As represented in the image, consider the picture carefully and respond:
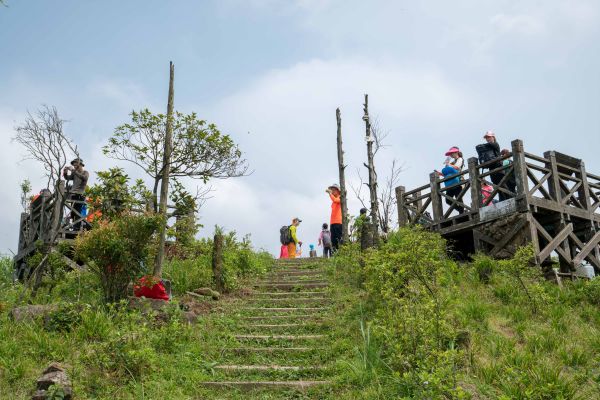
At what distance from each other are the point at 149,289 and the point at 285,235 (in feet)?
32.3

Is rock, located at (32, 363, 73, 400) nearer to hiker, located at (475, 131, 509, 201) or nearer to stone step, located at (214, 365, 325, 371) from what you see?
stone step, located at (214, 365, 325, 371)

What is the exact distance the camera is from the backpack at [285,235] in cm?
1925

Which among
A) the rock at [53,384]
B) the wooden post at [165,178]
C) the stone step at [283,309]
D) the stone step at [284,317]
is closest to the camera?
the rock at [53,384]

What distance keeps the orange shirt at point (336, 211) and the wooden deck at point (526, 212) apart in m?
3.16

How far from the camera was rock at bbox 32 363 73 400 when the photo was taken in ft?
20.2

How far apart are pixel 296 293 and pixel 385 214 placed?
5656 mm

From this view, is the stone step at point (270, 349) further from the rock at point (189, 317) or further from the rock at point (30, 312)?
the rock at point (30, 312)

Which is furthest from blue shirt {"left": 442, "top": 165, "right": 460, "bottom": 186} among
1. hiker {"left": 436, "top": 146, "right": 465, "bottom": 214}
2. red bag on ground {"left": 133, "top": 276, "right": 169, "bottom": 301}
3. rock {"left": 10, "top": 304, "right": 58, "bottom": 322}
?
rock {"left": 10, "top": 304, "right": 58, "bottom": 322}

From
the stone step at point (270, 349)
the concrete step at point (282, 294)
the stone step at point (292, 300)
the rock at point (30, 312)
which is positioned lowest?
the stone step at point (270, 349)

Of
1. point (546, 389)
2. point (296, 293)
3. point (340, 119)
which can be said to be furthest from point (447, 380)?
point (340, 119)

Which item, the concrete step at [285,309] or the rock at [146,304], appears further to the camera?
the concrete step at [285,309]

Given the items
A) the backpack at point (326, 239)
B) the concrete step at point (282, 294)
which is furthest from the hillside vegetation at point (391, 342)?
the backpack at point (326, 239)

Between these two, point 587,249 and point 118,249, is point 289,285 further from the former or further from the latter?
point 587,249

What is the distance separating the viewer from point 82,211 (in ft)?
47.6
